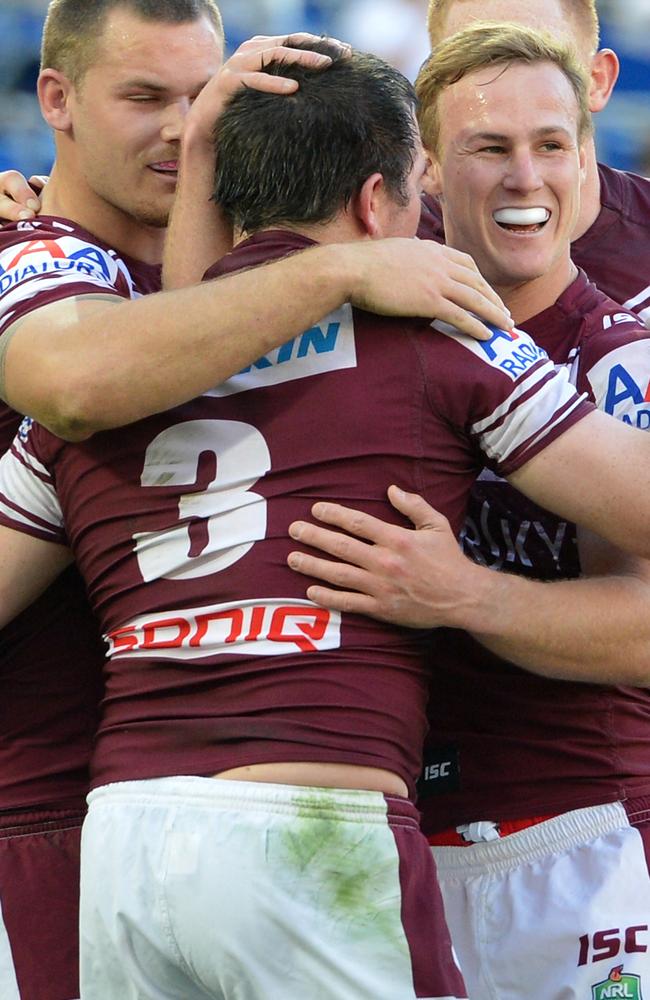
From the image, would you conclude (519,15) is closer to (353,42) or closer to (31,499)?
(31,499)

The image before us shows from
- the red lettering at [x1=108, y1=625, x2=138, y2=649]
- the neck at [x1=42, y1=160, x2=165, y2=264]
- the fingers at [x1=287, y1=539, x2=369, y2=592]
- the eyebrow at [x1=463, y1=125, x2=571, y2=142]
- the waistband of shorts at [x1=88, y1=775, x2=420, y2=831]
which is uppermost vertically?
the neck at [x1=42, y1=160, x2=165, y2=264]

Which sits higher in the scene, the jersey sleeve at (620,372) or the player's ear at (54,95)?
the player's ear at (54,95)

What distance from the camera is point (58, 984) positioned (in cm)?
314

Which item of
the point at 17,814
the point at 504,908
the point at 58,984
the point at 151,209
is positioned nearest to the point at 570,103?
the point at 151,209

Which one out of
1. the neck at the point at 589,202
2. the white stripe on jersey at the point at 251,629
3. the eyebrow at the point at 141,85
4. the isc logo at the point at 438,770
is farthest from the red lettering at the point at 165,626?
the neck at the point at 589,202

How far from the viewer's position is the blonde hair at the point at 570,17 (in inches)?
171

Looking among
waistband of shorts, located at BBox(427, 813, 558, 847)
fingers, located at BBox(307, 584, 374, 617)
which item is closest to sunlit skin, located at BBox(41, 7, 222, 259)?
fingers, located at BBox(307, 584, 374, 617)

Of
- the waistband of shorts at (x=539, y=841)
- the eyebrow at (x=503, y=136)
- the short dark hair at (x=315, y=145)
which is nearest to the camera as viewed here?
the short dark hair at (x=315, y=145)

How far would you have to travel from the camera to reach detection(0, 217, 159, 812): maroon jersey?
3250mm

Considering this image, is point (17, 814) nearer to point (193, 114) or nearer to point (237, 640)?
point (237, 640)

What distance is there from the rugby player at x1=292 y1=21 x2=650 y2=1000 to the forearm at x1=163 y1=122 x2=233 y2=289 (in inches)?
23.8

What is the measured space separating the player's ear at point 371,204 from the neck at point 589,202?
150 centimetres

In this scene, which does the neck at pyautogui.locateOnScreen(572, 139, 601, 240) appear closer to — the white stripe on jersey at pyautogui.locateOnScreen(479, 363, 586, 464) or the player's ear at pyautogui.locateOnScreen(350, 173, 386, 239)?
the player's ear at pyautogui.locateOnScreen(350, 173, 386, 239)

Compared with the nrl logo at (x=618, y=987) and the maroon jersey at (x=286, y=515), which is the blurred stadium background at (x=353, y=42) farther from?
the nrl logo at (x=618, y=987)
